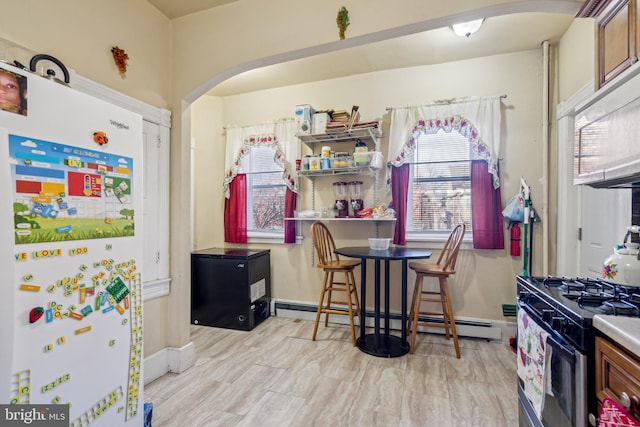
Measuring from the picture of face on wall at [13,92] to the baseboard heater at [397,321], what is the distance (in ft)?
10.1

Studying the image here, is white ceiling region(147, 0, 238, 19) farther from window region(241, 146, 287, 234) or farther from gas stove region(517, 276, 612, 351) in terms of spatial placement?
gas stove region(517, 276, 612, 351)

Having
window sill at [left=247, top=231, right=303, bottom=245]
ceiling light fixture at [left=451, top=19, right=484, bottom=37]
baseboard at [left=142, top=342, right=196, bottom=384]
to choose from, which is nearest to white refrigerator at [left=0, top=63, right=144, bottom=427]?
baseboard at [left=142, top=342, right=196, bottom=384]

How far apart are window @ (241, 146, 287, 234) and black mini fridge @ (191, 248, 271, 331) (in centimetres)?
51

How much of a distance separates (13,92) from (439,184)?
3.20 meters

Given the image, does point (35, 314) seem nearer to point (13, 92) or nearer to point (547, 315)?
point (13, 92)

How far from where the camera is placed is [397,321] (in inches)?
127

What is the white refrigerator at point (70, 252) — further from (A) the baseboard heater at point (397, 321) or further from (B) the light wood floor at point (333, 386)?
(A) the baseboard heater at point (397, 321)

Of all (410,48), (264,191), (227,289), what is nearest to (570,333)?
(410,48)

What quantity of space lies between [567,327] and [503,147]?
2402 mm

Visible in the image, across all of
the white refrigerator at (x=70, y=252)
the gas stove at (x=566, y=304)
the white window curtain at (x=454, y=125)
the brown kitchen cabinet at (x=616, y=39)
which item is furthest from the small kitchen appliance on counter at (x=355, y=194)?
the white refrigerator at (x=70, y=252)

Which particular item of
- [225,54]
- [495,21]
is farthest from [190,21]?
[495,21]

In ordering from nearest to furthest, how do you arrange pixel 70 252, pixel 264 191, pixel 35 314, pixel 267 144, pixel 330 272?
pixel 35 314, pixel 70 252, pixel 330 272, pixel 267 144, pixel 264 191

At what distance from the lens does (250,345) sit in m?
2.86

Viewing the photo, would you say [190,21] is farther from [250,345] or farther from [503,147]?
[503,147]
